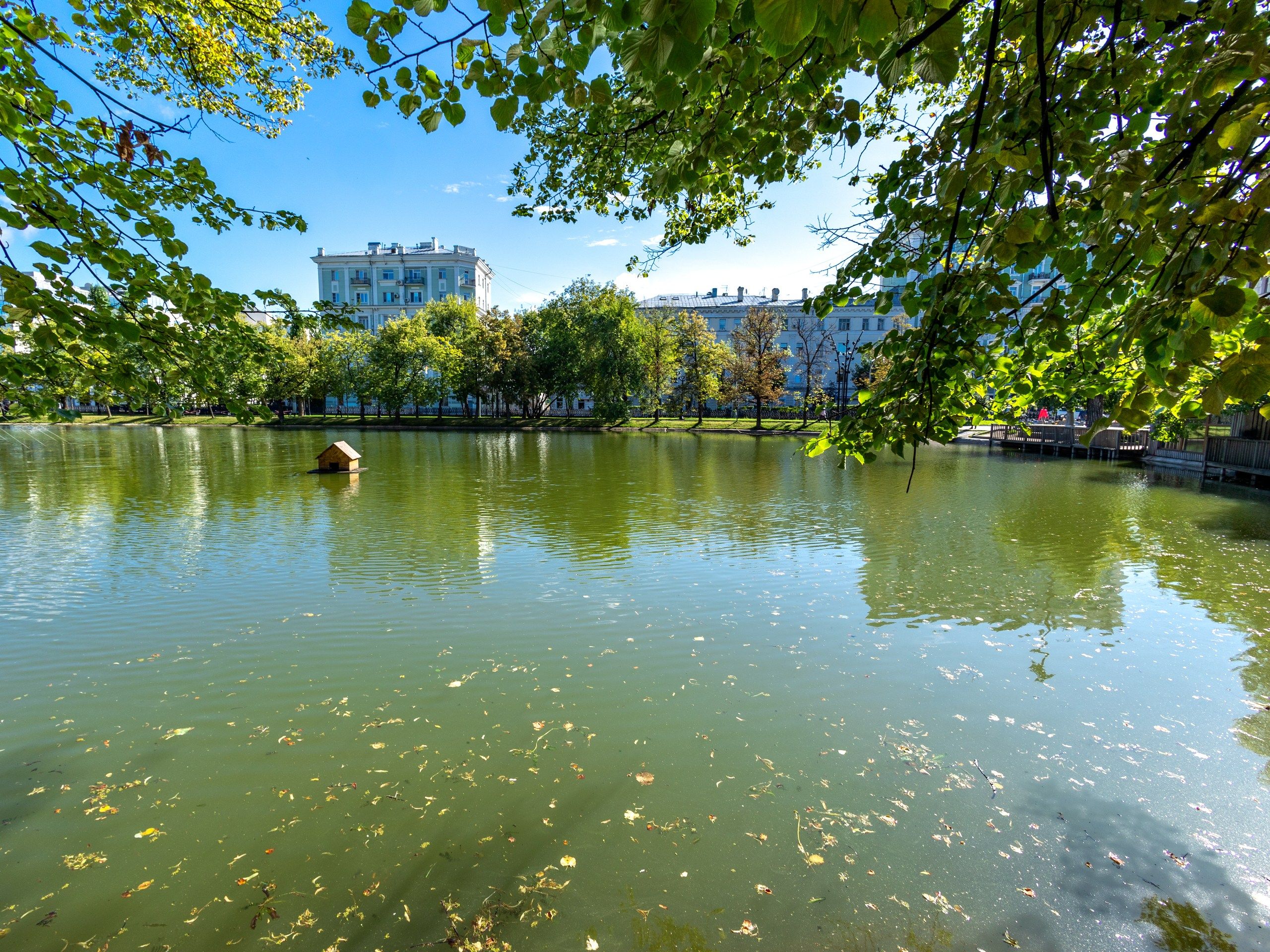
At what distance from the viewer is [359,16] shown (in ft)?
9.07

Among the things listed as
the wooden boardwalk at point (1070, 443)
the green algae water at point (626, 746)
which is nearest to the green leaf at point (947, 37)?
the green algae water at point (626, 746)

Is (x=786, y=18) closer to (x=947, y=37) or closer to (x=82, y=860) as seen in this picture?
(x=947, y=37)

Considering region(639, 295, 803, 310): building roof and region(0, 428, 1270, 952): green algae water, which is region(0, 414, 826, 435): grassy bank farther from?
region(0, 428, 1270, 952): green algae water

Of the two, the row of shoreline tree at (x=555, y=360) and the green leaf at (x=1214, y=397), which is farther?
the row of shoreline tree at (x=555, y=360)

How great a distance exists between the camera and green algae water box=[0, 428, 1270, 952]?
3225 millimetres

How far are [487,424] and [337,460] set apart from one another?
3544 cm

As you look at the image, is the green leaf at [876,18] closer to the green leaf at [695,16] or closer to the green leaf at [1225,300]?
the green leaf at [695,16]

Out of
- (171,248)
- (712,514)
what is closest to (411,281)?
(712,514)

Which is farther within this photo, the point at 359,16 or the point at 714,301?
the point at 714,301

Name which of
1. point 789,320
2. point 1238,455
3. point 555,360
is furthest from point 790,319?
point 1238,455

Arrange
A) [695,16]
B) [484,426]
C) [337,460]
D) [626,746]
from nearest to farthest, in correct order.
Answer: [695,16] < [626,746] < [337,460] < [484,426]

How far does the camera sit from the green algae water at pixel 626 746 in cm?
322

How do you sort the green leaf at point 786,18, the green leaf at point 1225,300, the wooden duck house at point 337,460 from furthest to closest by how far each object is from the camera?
1. the wooden duck house at point 337,460
2. the green leaf at point 1225,300
3. the green leaf at point 786,18

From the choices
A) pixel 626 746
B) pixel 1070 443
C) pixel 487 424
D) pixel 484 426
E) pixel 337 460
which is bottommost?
pixel 626 746
